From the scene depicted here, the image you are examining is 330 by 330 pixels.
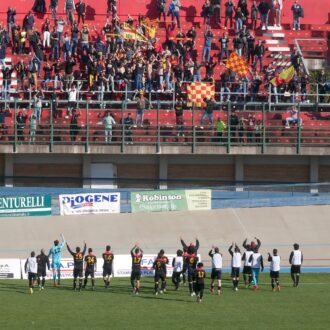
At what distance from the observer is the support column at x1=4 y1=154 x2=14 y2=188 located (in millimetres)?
53562

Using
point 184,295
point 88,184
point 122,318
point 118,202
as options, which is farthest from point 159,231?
point 122,318

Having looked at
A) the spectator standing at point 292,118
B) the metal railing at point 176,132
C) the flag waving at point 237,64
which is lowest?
the metal railing at point 176,132

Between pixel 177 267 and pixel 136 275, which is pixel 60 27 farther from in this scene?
pixel 136 275

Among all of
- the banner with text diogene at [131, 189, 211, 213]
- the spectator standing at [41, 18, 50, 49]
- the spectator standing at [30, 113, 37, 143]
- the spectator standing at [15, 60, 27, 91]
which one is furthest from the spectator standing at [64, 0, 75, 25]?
the banner with text diogene at [131, 189, 211, 213]

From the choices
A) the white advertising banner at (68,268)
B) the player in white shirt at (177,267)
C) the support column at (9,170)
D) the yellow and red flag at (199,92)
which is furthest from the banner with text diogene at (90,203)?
the player in white shirt at (177,267)

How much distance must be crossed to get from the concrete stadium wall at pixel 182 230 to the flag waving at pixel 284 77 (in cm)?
630

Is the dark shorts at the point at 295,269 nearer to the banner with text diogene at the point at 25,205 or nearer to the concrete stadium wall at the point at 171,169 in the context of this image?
the banner with text diogene at the point at 25,205

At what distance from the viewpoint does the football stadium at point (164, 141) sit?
4472cm

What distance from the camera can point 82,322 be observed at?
3322 cm

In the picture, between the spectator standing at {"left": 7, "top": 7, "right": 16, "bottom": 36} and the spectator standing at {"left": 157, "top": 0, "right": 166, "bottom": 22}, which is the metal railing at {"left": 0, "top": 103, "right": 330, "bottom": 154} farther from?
the spectator standing at {"left": 157, "top": 0, "right": 166, "bottom": 22}

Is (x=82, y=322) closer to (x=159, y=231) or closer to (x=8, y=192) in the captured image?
(x=159, y=231)

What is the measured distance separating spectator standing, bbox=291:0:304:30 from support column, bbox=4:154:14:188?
15.8 metres

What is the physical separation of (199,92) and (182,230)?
25.1ft

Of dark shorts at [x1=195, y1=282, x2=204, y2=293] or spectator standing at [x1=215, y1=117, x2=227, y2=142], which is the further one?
spectator standing at [x1=215, y1=117, x2=227, y2=142]
